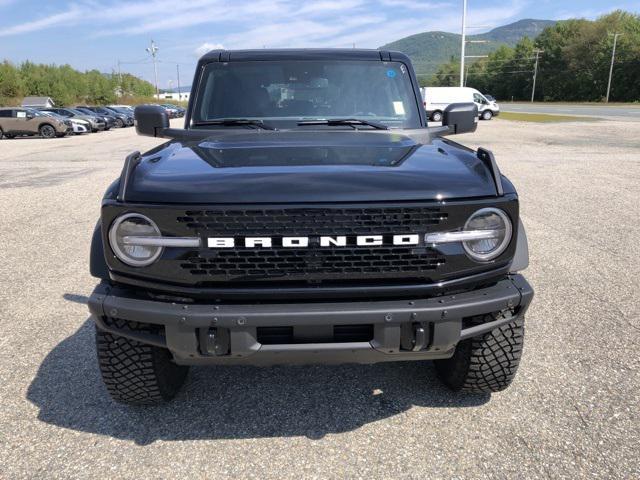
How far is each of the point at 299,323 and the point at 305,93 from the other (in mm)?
2006

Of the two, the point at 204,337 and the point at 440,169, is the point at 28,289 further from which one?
the point at 440,169

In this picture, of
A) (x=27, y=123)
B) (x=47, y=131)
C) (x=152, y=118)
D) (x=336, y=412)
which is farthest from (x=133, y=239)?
(x=47, y=131)

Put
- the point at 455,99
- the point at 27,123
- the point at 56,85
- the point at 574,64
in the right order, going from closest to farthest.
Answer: the point at 27,123 < the point at 455,99 < the point at 56,85 < the point at 574,64

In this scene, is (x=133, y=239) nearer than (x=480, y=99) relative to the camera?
Yes

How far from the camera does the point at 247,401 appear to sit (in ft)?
9.70

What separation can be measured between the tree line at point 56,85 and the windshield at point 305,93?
60575 millimetres

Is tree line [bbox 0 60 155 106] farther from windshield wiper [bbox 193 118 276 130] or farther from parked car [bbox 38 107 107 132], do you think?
windshield wiper [bbox 193 118 276 130]

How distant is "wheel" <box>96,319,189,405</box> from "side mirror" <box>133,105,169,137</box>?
5.69 feet

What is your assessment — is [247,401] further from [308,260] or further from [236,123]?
[236,123]

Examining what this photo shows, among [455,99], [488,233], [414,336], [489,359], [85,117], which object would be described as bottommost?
[85,117]

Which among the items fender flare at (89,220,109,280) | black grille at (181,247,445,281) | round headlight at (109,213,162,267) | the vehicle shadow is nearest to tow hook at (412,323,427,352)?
black grille at (181,247,445,281)

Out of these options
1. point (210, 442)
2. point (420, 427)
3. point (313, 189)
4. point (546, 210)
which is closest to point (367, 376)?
point (420, 427)

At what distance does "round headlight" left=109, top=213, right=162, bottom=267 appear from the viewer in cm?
226

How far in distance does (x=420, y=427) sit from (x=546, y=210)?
605 centimetres
